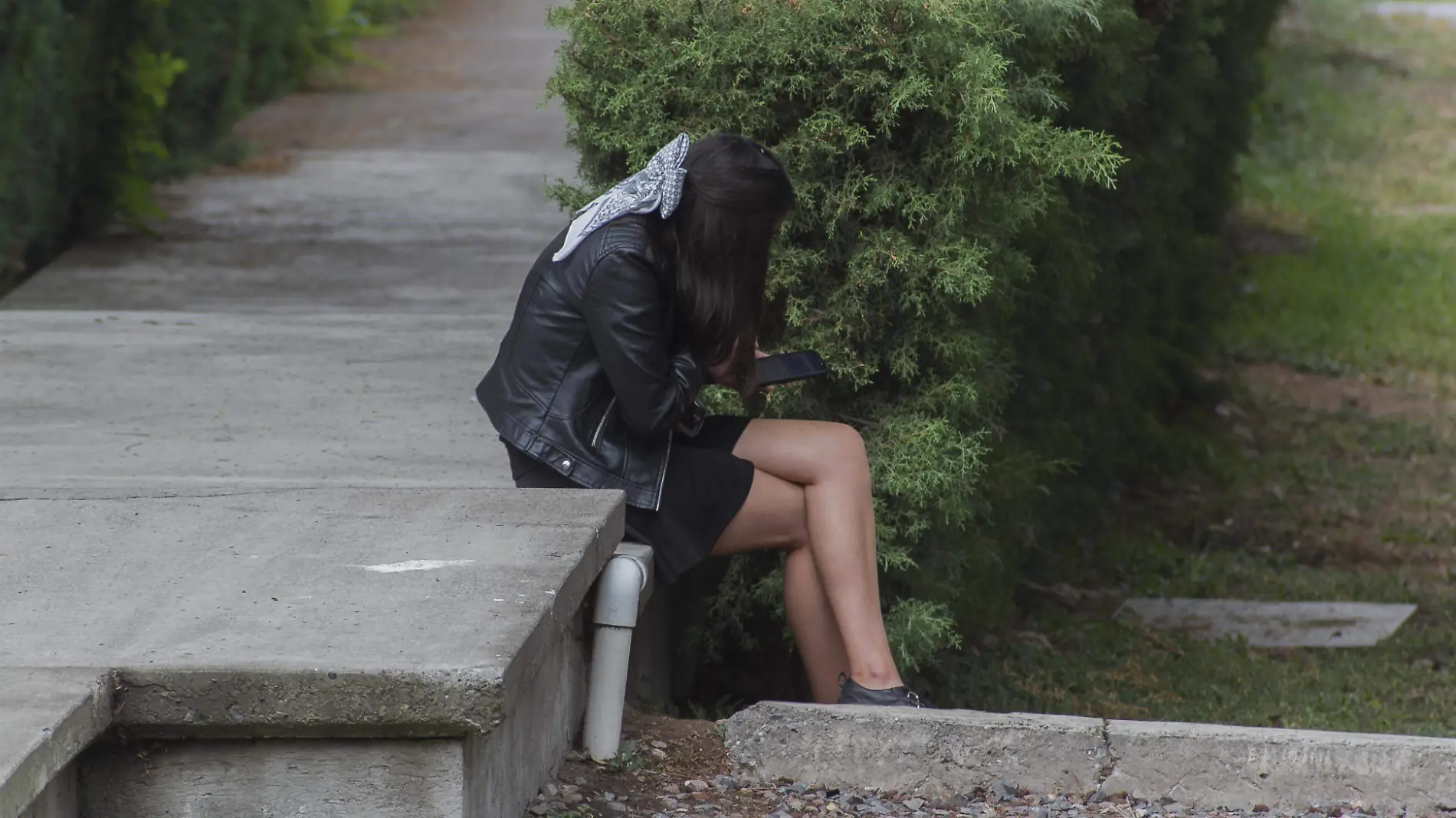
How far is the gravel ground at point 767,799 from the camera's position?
319 centimetres

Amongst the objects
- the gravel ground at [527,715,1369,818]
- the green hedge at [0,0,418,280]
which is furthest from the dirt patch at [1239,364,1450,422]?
the gravel ground at [527,715,1369,818]

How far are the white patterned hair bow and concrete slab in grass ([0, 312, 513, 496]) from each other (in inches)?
28.0

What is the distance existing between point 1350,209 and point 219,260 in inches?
370

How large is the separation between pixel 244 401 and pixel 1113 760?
257cm

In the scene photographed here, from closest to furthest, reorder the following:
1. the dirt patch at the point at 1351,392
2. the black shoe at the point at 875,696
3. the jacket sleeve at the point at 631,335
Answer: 1. the jacket sleeve at the point at 631,335
2. the black shoe at the point at 875,696
3. the dirt patch at the point at 1351,392

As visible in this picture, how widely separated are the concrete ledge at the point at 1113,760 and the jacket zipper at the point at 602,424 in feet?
2.12

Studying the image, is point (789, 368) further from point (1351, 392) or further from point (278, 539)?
point (1351, 392)

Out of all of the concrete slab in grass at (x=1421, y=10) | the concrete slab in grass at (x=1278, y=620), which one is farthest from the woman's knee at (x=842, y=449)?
the concrete slab in grass at (x=1421, y=10)

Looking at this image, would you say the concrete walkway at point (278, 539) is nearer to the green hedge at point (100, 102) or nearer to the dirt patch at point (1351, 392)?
the green hedge at point (100, 102)

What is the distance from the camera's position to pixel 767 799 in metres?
3.27

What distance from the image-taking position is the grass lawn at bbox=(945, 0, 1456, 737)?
5328 mm

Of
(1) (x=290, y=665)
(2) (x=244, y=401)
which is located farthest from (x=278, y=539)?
(2) (x=244, y=401)

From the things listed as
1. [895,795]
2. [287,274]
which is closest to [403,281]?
[287,274]

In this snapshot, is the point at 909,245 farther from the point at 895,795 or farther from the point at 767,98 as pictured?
the point at 895,795
